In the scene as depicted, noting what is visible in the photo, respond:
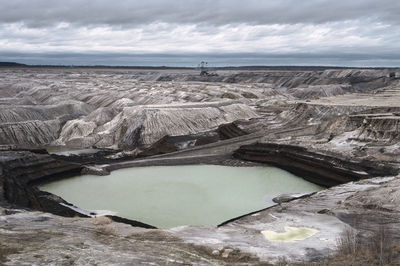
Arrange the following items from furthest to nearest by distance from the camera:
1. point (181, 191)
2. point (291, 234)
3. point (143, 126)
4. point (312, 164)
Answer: point (143, 126)
point (312, 164)
point (181, 191)
point (291, 234)

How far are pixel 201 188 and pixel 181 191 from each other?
47.3 inches

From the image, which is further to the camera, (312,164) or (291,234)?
(312,164)

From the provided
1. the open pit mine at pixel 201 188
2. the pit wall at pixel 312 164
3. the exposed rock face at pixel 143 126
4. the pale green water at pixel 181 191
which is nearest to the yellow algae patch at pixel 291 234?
the open pit mine at pixel 201 188

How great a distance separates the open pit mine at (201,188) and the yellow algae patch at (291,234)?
3 cm

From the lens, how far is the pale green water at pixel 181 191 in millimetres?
18719

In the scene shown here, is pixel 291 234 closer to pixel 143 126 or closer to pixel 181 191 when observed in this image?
pixel 181 191

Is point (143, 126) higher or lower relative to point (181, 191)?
higher

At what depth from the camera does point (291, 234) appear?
13.4m

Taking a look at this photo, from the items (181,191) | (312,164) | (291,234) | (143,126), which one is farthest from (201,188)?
(143,126)

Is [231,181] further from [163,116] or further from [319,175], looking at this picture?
[163,116]

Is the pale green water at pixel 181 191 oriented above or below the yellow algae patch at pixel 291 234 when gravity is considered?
below

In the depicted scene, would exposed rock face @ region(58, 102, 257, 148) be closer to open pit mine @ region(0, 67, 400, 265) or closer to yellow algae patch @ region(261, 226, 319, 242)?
open pit mine @ region(0, 67, 400, 265)

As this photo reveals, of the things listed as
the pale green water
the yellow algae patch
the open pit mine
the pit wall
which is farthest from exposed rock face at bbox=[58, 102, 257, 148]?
the yellow algae patch

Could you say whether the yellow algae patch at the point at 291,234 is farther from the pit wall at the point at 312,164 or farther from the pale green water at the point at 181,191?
Answer: the pit wall at the point at 312,164
